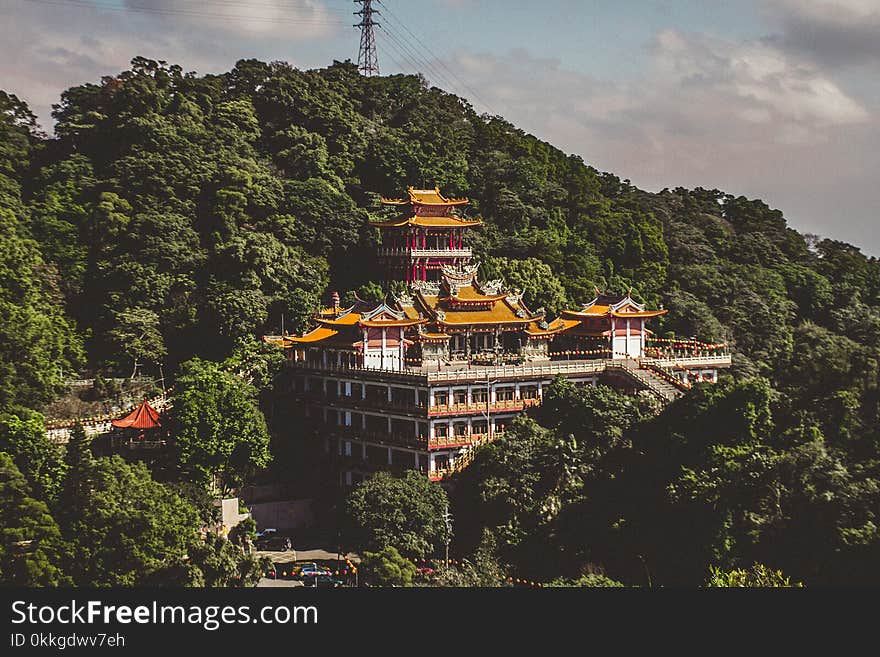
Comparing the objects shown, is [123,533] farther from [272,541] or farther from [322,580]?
[272,541]

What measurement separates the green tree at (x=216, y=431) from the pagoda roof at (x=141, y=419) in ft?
5.87

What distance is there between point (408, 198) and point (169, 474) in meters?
22.5

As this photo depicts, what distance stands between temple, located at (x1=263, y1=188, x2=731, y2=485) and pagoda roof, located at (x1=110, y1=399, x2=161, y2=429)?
282 inches

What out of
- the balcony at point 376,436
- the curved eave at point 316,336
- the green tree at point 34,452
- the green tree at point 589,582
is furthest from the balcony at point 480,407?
the green tree at point 34,452

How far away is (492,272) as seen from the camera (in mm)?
58000

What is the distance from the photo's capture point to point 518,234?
206 feet

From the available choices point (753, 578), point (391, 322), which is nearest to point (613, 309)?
point (391, 322)

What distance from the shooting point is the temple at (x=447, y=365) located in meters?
41.3

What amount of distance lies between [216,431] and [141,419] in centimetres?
386

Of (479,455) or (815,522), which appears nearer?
(815,522)

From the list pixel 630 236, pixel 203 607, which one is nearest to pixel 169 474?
pixel 203 607

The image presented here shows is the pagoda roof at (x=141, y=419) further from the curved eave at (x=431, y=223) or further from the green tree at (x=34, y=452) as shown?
the curved eave at (x=431, y=223)

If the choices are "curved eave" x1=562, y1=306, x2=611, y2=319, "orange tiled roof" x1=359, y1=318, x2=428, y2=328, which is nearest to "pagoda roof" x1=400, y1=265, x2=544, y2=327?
"orange tiled roof" x1=359, y1=318, x2=428, y2=328

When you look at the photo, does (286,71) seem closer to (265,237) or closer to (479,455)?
(265,237)
